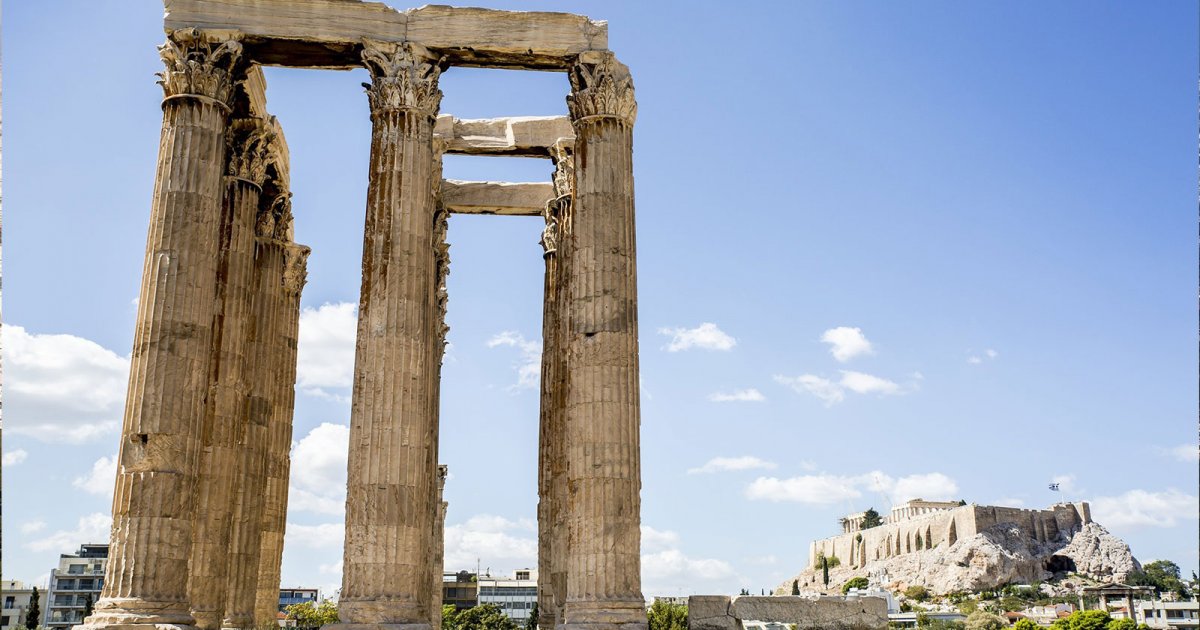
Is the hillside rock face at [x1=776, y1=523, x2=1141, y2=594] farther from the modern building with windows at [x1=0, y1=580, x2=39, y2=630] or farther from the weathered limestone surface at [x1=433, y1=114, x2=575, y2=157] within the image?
the weathered limestone surface at [x1=433, y1=114, x2=575, y2=157]

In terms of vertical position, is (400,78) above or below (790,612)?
above

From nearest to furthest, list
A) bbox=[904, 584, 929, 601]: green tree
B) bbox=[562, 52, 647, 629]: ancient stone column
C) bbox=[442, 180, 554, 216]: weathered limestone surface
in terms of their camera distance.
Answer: bbox=[562, 52, 647, 629]: ancient stone column
bbox=[442, 180, 554, 216]: weathered limestone surface
bbox=[904, 584, 929, 601]: green tree

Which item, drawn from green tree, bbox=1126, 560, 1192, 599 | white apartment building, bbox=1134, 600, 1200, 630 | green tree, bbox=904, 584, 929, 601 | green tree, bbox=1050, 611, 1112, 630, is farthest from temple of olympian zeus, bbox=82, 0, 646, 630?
green tree, bbox=1126, 560, 1192, 599

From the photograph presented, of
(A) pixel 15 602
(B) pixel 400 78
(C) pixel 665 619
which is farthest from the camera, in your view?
(A) pixel 15 602

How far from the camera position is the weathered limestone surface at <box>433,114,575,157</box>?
31.9 meters

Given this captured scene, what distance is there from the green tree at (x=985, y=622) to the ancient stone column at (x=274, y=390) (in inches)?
3297

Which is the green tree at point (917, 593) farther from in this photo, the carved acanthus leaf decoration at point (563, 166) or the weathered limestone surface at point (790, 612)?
the weathered limestone surface at point (790, 612)

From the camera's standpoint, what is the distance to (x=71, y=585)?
120 metres

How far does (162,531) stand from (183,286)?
5179mm

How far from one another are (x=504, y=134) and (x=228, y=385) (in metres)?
11.3

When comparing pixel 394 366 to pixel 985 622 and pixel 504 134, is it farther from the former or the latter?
pixel 985 622

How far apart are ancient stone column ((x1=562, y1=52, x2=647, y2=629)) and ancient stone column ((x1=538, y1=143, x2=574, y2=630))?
248 inches

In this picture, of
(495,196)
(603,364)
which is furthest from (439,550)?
(603,364)

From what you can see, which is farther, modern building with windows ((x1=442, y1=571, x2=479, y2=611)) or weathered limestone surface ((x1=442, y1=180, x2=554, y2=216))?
modern building with windows ((x1=442, y1=571, x2=479, y2=611))
